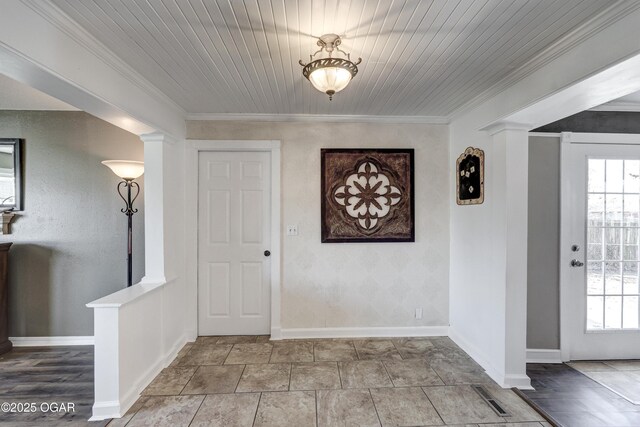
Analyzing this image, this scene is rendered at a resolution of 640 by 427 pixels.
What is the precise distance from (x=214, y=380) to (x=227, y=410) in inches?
17.2

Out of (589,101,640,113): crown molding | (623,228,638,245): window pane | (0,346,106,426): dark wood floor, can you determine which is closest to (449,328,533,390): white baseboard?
(623,228,638,245): window pane

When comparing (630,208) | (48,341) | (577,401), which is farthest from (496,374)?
(48,341)

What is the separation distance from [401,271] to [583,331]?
1.73m

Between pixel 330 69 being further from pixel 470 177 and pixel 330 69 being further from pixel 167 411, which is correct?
pixel 167 411

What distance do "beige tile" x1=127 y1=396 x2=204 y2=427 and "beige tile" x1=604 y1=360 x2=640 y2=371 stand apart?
11.9ft

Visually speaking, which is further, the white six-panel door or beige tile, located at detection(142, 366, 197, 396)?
the white six-panel door

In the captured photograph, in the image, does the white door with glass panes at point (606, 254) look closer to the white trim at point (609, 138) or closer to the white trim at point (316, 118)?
the white trim at point (609, 138)

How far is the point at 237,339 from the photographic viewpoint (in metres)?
3.33

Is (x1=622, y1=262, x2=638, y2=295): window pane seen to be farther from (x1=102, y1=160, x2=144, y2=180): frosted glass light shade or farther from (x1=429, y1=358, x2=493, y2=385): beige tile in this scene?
(x1=102, y1=160, x2=144, y2=180): frosted glass light shade

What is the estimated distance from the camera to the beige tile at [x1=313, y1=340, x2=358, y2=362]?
2898 mm

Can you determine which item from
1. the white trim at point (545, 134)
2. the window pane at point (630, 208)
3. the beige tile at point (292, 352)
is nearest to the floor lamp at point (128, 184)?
the beige tile at point (292, 352)

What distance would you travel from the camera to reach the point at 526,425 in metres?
2.02

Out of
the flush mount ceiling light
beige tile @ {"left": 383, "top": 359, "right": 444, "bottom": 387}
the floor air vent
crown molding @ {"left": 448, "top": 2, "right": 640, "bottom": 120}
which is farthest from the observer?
beige tile @ {"left": 383, "top": 359, "right": 444, "bottom": 387}

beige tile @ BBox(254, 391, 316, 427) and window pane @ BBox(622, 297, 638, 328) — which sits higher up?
window pane @ BBox(622, 297, 638, 328)
